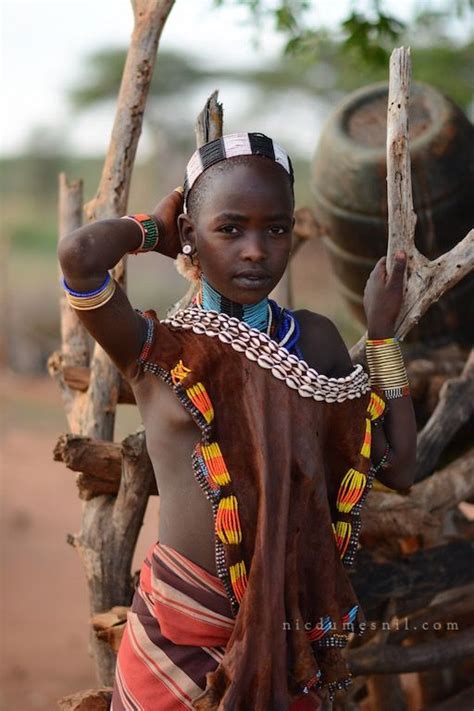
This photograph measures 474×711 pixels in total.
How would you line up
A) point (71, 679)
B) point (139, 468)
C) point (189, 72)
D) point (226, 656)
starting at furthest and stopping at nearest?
point (189, 72)
point (71, 679)
point (139, 468)
point (226, 656)

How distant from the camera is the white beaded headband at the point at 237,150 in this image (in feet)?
6.69

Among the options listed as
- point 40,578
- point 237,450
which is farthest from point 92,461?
point 40,578

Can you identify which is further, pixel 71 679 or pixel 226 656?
pixel 71 679

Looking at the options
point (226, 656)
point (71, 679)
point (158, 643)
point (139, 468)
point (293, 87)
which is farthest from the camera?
point (293, 87)

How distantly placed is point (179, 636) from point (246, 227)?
→ 876 millimetres

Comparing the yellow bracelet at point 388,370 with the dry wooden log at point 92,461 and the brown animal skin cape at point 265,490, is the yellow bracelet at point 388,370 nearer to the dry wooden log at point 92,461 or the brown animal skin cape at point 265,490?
the brown animal skin cape at point 265,490

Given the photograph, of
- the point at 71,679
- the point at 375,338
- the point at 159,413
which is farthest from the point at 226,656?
the point at 71,679

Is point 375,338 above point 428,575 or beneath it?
above

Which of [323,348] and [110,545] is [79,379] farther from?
[323,348]

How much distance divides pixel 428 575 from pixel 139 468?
1081 mm

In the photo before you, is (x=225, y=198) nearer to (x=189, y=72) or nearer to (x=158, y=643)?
(x=158, y=643)

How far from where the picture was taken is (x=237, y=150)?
2.04 m

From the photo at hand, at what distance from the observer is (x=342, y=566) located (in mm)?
2123

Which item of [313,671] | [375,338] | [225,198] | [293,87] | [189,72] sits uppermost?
[189,72]
